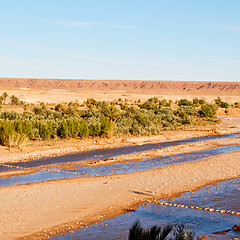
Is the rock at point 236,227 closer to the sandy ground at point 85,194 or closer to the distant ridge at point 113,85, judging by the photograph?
the sandy ground at point 85,194

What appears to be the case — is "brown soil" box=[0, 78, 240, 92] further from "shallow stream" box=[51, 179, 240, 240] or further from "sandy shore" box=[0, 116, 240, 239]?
"shallow stream" box=[51, 179, 240, 240]

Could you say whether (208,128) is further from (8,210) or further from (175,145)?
(8,210)

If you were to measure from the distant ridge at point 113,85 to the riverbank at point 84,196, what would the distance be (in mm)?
134865

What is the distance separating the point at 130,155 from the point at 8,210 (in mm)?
10722

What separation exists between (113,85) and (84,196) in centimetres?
14862

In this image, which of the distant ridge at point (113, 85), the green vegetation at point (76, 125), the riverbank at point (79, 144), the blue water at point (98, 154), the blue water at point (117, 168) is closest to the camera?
the blue water at point (117, 168)

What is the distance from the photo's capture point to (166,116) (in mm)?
37312

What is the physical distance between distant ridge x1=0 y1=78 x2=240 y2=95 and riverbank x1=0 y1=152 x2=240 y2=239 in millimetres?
134865

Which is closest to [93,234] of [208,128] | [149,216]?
[149,216]

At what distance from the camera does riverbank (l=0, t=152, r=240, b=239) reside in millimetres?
9330

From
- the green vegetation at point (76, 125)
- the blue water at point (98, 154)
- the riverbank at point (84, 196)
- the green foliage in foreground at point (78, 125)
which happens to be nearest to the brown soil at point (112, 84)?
the green vegetation at point (76, 125)

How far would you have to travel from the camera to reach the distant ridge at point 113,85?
491ft

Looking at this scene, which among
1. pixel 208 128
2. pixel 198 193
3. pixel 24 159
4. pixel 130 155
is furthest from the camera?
pixel 208 128

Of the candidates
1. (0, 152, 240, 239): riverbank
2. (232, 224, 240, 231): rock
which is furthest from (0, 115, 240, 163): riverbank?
(232, 224, 240, 231): rock
